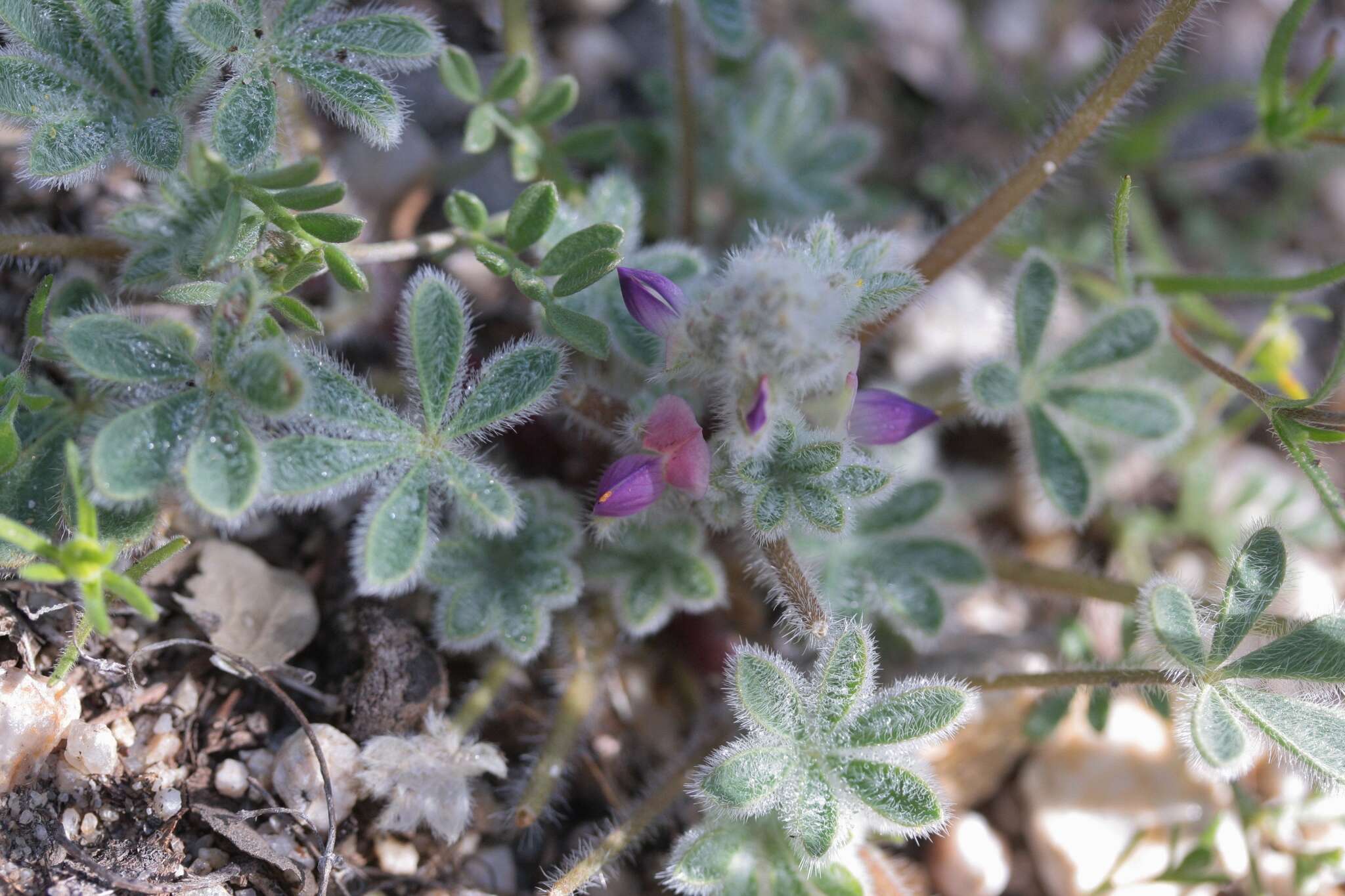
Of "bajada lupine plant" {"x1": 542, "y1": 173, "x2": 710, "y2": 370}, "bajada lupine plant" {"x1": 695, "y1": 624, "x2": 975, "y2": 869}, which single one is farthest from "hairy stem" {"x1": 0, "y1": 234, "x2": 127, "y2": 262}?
"bajada lupine plant" {"x1": 695, "y1": 624, "x2": 975, "y2": 869}

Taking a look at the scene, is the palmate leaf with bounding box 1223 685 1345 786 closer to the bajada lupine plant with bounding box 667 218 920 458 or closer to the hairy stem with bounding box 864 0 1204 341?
the bajada lupine plant with bounding box 667 218 920 458

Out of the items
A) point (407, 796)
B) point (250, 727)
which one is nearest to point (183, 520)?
point (250, 727)

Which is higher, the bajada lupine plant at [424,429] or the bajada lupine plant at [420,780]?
the bajada lupine plant at [424,429]

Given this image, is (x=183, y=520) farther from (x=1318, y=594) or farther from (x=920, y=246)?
(x=1318, y=594)

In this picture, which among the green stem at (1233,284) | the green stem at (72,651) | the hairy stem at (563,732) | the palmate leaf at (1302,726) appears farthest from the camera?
the green stem at (1233,284)

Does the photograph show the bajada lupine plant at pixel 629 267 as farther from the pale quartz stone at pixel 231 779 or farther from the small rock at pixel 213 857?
Answer: the small rock at pixel 213 857

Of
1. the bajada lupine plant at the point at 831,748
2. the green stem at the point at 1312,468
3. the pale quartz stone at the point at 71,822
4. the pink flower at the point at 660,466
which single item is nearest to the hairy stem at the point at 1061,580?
the green stem at the point at 1312,468

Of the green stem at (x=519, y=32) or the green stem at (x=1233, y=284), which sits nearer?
the green stem at (x=1233, y=284)
